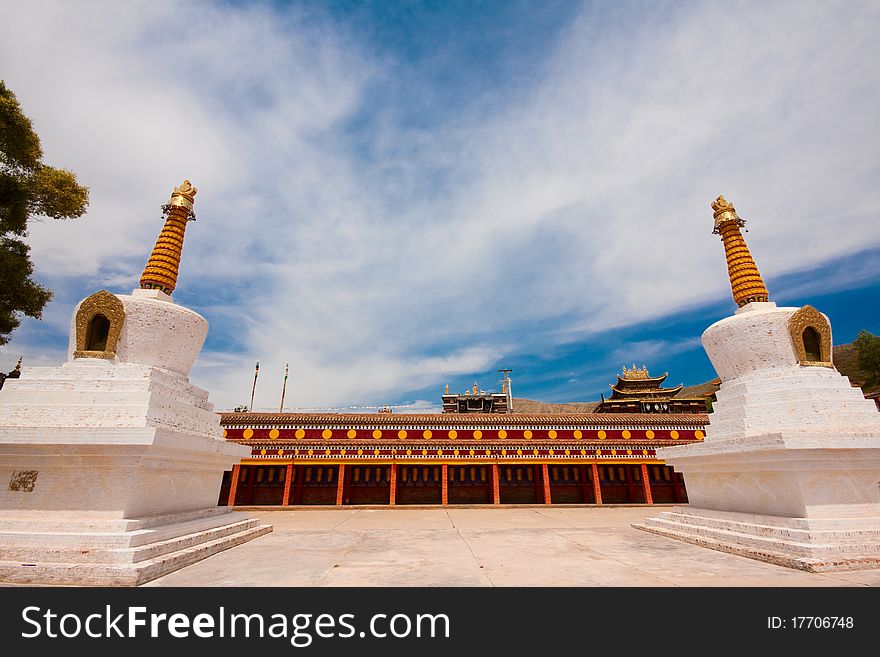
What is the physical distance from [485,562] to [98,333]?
336 inches

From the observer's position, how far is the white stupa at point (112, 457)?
549 cm

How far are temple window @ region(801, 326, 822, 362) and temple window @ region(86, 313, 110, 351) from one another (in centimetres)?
1480

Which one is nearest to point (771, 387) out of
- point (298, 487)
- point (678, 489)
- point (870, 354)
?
point (678, 489)

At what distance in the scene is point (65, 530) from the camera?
5828 millimetres

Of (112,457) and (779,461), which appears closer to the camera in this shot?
(112,457)

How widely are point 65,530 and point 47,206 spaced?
11773 millimetres

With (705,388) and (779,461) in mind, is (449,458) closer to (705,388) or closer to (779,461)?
(779,461)

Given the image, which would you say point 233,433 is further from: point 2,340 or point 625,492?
point 625,492

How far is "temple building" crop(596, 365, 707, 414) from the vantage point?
38500 mm

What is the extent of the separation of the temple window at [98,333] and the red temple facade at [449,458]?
38.8 feet

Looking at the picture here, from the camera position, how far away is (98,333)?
808 centimetres

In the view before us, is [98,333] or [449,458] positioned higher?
[98,333]

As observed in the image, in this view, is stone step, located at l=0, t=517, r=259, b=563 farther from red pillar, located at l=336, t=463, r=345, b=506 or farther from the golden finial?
the golden finial

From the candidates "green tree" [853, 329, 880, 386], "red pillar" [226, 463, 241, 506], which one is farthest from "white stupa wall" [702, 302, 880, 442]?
"green tree" [853, 329, 880, 386]
